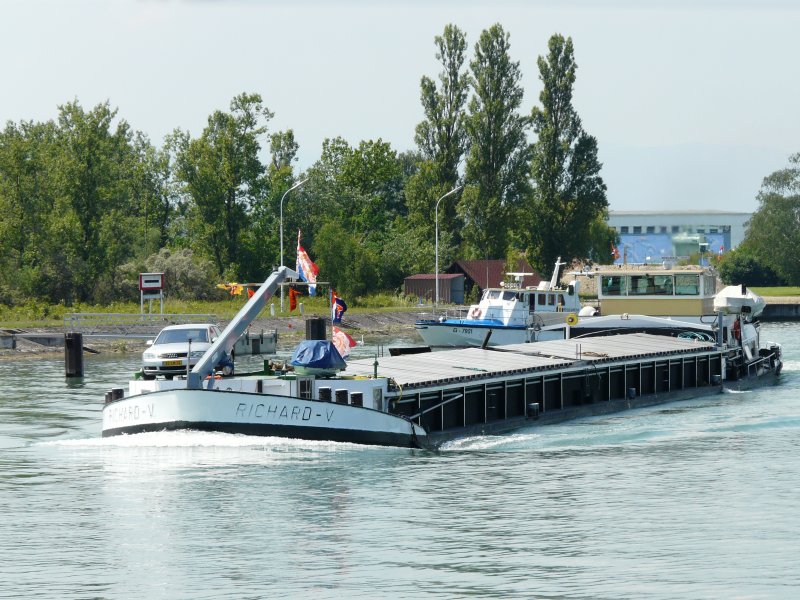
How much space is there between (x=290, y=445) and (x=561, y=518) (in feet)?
24.5

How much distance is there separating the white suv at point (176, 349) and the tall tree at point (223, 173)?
5972 cm

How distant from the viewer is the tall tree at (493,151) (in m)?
102

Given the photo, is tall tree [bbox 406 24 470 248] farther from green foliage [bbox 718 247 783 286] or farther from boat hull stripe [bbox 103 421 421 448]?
boat hull stripe [bbox 103 421 421 448]

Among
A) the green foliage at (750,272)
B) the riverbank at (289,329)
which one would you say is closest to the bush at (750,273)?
the green foliage at (750,272)

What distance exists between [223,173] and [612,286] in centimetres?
5192

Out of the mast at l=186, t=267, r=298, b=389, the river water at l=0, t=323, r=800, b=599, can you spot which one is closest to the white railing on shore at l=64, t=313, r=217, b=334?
the river water at l=0, t=323, r=800, b=599

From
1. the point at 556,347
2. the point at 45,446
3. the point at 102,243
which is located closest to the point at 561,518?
the point at 45,446

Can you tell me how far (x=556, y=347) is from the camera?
142 ft

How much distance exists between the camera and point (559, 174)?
104625mm

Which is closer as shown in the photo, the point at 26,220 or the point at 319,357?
the point at 319,357

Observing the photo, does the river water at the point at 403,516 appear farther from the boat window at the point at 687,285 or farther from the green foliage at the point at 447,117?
the green foliage at the point at 447,117

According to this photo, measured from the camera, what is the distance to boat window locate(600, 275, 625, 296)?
5359 centimetres

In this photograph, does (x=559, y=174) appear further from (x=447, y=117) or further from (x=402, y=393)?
(x=402, y=393)

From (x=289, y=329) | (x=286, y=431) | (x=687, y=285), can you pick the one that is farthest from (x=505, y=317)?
(x=286, y=431)
